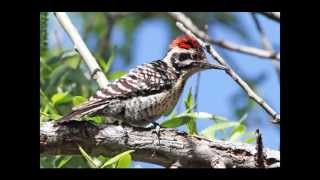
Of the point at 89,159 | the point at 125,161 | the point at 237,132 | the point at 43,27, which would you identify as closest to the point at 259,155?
the point at 237,132

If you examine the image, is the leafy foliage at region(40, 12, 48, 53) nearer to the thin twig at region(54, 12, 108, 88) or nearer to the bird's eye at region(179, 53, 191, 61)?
the thin twig at region(54, 12, 108, 88)

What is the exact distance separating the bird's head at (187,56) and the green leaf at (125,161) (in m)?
0.47

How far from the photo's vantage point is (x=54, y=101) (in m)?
3.11

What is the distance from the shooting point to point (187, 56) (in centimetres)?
314

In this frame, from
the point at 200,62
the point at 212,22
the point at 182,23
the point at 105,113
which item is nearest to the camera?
the point at 182,23

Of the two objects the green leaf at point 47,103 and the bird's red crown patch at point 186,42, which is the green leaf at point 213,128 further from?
the green leaf at point 47,103

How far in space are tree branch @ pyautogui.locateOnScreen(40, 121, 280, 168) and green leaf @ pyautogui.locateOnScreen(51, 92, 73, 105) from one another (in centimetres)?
30

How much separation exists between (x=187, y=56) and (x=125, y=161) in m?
0.51

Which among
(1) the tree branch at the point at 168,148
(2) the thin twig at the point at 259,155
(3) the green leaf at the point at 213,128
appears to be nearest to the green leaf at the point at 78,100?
(1) the tree branch at the point at 168,148

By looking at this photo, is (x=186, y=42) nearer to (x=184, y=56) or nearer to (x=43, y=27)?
(x=184, y=56)

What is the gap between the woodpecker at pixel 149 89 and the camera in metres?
2.91
